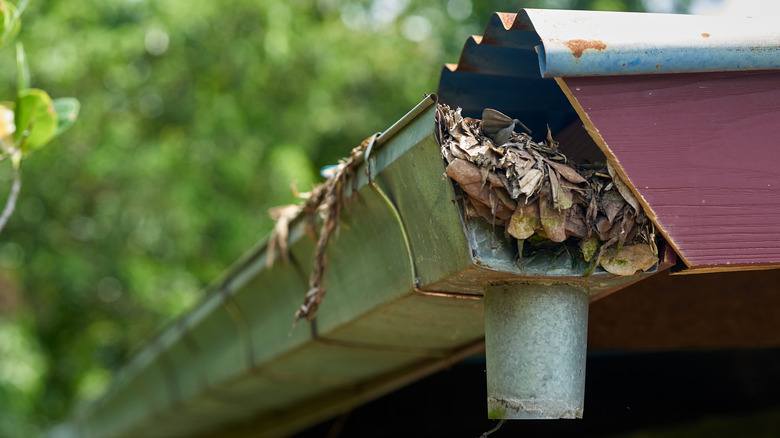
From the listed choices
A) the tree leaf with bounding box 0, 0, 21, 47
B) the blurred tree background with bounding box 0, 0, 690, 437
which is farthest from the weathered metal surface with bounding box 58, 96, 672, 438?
the blurred tree background with bounding box 0, 0, 690, 437

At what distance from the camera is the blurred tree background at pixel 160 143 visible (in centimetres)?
825

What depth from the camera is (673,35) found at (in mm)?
1669

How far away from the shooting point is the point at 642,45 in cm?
164

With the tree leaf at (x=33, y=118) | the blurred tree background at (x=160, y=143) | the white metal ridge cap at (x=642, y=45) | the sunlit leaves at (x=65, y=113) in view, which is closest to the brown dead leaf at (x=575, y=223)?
the white metal ridge cap at (x=642, y=45)

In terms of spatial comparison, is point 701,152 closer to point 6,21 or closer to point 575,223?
point 575,223

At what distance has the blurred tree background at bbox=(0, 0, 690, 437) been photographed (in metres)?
8.25

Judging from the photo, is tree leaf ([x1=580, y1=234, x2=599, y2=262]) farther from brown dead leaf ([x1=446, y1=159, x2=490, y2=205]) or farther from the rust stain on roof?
the rust stain on roof

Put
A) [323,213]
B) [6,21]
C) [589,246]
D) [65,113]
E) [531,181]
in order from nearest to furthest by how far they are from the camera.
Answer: [531,181], [589,246], [6,21], [323,213], [65,113]

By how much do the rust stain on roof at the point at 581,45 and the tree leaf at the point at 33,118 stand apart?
5.39 ft

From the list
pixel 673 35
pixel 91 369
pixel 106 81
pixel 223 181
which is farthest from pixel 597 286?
pixel 91 369

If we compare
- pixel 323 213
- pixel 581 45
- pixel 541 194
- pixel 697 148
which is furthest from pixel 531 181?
pixel 323 213

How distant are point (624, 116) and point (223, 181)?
7.45 meters

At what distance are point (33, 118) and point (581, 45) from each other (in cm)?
173

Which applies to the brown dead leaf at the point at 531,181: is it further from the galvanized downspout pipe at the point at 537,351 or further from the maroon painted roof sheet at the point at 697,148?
the galvanized downspout pipe at the point at 537,351
